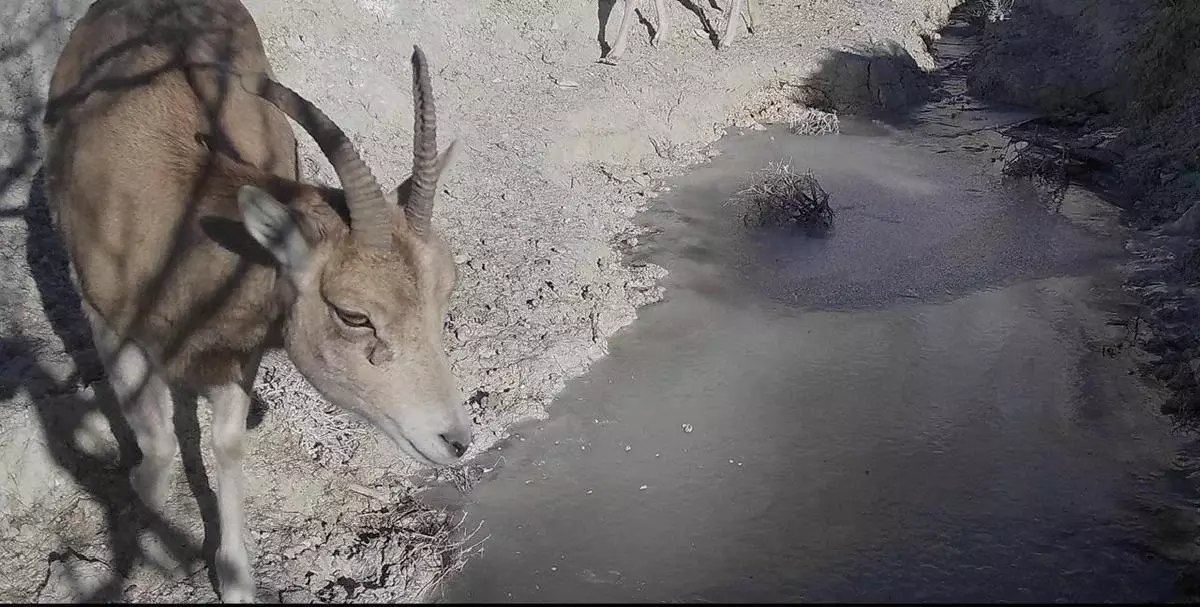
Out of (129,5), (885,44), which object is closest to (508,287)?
(129,5)

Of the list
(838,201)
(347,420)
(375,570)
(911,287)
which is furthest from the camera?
(838,201)

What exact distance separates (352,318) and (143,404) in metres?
1.78

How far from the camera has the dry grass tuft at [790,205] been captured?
887 cm

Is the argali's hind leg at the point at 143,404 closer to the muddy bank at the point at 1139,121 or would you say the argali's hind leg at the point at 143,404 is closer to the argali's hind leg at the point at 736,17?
the muddy bank at the point at 1139,121

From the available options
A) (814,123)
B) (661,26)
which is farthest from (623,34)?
(814,123)

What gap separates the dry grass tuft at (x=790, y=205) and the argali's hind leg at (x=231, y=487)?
602cm

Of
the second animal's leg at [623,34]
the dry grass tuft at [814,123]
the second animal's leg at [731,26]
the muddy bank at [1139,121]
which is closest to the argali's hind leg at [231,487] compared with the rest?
the muddy bank at [1139,121]

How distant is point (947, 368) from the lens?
6.50 m

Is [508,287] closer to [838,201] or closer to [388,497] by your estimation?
[388,497]

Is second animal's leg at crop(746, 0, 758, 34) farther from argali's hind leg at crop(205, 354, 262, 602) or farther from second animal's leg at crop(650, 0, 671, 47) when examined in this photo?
argali's hind leg at crop(205, 354, 262, 602)

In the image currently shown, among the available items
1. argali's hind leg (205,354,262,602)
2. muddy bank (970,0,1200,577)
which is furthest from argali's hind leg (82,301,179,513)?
muddy bank (970,0,1200,577)

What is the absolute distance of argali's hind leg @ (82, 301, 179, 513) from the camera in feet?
14.0

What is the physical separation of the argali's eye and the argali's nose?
51cm

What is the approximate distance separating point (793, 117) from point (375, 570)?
921 cm
